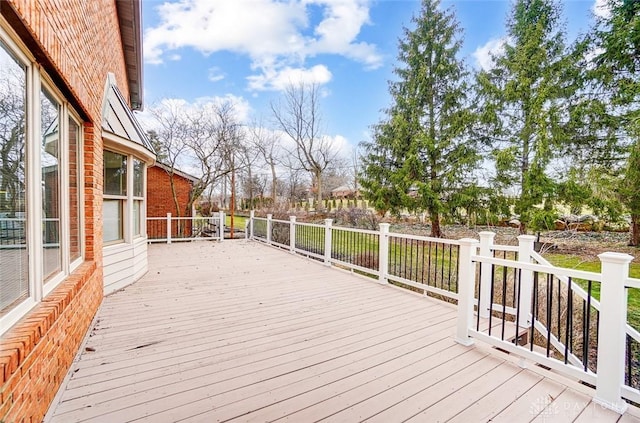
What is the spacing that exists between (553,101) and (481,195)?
386cm

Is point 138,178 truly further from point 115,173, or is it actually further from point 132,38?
point 132,38

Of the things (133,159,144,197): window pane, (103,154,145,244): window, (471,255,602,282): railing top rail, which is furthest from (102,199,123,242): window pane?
(471,255,602,282): railing top rail

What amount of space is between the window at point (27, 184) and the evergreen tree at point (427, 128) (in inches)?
450

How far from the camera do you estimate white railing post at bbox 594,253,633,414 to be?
2105mm

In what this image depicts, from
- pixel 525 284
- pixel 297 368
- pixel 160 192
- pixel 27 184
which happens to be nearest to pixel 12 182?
pixel 27 184

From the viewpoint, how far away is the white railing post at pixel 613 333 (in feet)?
6.91

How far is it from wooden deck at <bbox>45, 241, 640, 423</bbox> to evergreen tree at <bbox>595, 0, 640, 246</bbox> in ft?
33.5

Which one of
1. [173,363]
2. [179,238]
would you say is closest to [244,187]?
[179,238]

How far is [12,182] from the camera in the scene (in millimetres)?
1782

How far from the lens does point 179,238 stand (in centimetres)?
1117

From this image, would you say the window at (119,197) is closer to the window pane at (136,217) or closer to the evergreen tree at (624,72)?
the window pane at (136,217)

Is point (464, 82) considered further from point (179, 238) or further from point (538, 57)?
point (179, 238)

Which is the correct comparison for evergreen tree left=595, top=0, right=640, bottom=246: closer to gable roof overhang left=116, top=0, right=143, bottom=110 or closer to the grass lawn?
the grass lawn

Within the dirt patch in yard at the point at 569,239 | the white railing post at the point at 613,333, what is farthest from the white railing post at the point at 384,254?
the dirt patch in yard at the point at 569,239
